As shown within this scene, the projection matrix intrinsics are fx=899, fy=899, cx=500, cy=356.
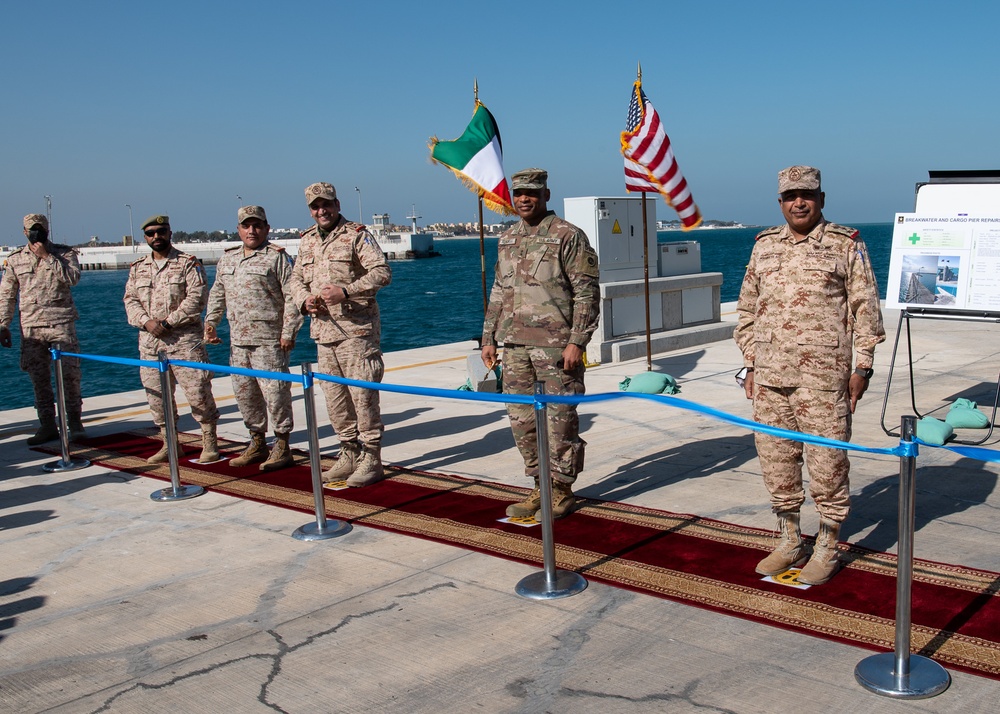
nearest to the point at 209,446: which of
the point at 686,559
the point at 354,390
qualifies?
the point at 354,390

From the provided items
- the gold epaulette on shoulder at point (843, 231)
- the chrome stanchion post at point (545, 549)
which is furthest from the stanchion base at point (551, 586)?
the gold epaulette on shoulder at point (843, 231)

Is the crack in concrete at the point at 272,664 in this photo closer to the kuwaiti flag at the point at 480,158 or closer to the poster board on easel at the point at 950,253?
the poster board on easel at the point at 950,253

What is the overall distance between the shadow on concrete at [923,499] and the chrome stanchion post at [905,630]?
1.37 metres

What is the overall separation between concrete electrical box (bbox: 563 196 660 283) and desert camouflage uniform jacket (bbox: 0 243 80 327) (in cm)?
612

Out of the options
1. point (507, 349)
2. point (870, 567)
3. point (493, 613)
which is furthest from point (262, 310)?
point (870, 567)

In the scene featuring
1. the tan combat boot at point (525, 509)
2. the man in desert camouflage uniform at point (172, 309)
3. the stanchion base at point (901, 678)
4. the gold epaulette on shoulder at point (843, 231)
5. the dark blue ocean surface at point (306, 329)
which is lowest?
the dark blue ocean surface at point (306, 329)

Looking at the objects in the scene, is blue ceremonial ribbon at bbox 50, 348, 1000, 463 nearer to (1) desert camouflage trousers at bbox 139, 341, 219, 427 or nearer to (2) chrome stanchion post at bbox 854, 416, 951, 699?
(2) chrome stanchion post at bbox 854, 416, 951, 699

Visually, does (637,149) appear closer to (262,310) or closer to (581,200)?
(581,200)

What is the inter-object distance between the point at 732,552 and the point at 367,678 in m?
2.04

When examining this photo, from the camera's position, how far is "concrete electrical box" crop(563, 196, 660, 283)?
11539 mm

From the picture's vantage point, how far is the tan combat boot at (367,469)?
625cm

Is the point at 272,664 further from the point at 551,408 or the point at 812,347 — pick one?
the point at 812,347

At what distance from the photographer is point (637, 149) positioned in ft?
32.9

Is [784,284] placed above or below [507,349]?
above
